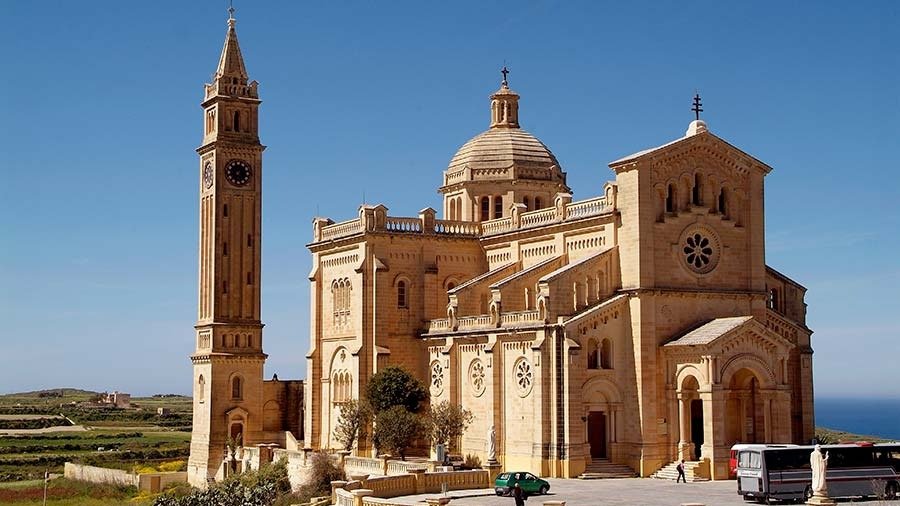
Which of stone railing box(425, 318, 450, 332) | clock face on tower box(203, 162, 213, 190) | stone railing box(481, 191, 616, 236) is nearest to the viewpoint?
stone railing box(481, 191, 616, 236)

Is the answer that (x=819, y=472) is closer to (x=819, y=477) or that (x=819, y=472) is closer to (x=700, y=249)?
(x=819, y=477)

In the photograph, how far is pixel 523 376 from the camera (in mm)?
54438

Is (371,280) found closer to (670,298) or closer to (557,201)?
(557,201)

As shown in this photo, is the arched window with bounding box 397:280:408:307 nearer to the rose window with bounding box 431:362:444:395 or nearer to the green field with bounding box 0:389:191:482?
the rose window with bounding box 431:362:444:395

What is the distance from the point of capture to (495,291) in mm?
56562

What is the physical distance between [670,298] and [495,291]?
7.60 meters

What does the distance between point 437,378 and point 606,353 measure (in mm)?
10630

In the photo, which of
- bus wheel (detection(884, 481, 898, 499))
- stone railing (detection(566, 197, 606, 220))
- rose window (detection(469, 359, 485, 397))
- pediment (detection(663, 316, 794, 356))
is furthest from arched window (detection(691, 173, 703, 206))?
bus wheel (detection(884, 481, 898, 499))

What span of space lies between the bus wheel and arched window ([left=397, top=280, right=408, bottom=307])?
1117 inches

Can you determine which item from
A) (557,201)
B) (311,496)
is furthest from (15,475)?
(557,201)

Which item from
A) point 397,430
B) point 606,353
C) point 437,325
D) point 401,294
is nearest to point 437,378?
point 437,325

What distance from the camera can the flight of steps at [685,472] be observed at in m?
50.5

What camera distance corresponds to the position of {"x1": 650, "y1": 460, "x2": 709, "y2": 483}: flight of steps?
50.5m

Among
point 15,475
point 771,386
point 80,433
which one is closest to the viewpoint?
point 771,386
